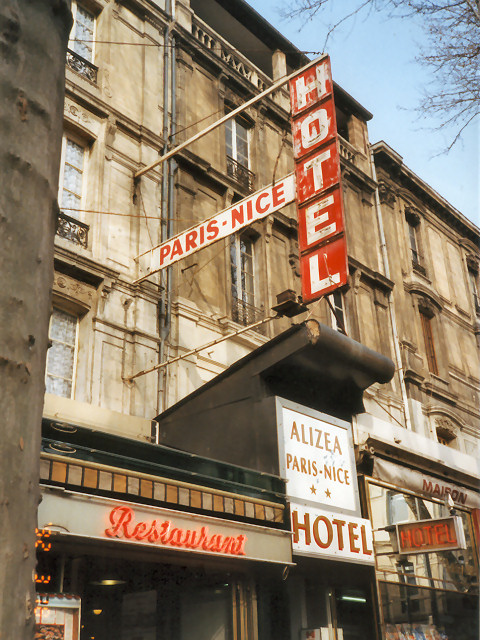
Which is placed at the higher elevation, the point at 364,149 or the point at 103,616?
the point at 364,149

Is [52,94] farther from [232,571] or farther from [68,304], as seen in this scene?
[68,304]

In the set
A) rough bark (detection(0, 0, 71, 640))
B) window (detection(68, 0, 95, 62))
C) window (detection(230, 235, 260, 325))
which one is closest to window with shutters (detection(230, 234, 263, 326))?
window (detection(230, 235, 260, 325))

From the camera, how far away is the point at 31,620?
1.97 metres

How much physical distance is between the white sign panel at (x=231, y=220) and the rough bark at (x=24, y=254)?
8490 millimetres

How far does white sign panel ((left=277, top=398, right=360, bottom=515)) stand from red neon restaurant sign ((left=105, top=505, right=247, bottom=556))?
5.01 feet

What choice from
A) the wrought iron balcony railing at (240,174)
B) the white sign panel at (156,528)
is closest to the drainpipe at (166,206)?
the wrought iron balcony railing at (240,174)

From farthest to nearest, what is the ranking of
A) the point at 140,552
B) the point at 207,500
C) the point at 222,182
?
the point at 222,182, the point at 207,500, the point at 140,552

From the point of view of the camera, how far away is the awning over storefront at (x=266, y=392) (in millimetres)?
10016

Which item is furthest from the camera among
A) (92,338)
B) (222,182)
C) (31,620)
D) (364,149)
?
(364,149)

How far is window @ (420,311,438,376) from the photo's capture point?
20438 millimetres

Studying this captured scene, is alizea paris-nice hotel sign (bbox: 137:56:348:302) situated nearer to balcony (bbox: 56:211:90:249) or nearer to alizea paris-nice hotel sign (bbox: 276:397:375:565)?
balcony (bbox: 56:211:90:249)

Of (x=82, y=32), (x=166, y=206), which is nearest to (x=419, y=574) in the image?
(x=166, y=206)

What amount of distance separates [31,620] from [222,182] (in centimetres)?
1352

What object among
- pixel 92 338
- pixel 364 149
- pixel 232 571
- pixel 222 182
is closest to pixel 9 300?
pixel 232 571
